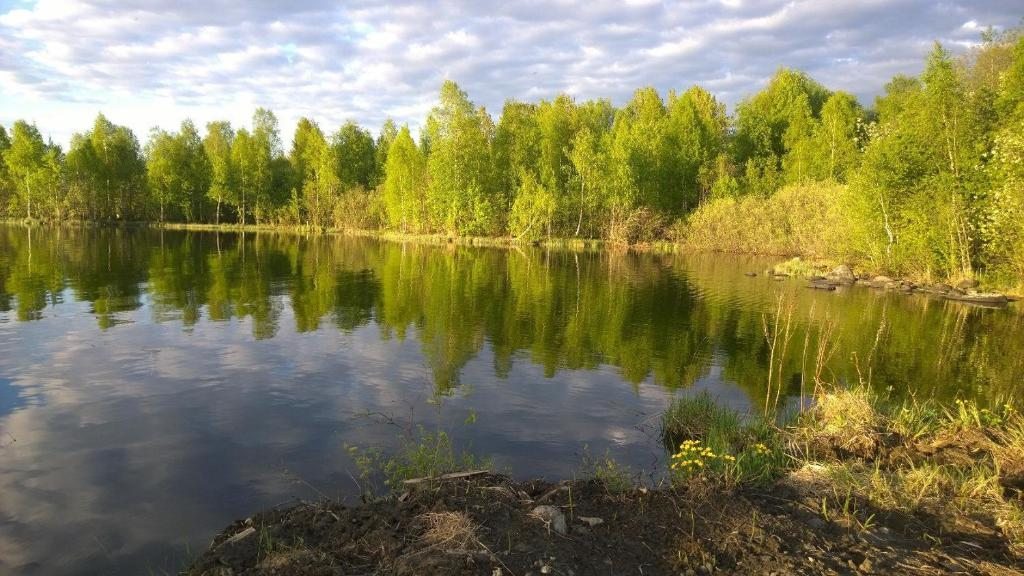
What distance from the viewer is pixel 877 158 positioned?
1368 inches

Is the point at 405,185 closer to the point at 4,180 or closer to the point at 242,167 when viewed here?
the point at 242,167

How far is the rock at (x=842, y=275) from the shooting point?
119ft

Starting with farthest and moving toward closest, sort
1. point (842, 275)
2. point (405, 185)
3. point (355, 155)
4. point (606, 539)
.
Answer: point (355, 155) → point (405, 185) → point (842, 275) → point (606, 539)

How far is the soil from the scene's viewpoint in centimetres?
527

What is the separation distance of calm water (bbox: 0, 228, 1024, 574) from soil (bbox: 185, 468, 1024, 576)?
6.39ft

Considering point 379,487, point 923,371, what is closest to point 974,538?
point 379,487

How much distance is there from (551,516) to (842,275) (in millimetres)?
36944

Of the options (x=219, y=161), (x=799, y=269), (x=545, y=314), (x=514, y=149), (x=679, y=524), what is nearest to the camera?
(x=679, y=524)

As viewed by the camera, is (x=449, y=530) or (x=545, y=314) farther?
(x=545, y=314)

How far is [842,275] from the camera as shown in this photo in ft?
122

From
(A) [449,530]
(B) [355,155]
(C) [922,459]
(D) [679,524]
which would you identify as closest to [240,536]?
(A) [449,530]

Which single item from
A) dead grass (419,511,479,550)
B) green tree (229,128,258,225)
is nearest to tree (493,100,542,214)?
green tree (229,128,258,225)

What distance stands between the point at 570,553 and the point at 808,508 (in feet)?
9.42

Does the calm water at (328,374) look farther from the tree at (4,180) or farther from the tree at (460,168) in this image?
the tree at (4,180)
